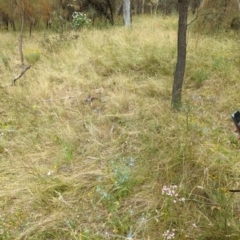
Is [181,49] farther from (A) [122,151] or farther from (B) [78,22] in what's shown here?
(B) [78,22]

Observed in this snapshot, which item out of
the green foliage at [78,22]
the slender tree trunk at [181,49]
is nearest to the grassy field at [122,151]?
the slender tree trunk at [181,49]

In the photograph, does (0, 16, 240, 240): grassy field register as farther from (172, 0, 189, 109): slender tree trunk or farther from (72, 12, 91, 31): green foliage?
(72, 12, 91, 31): green foliage

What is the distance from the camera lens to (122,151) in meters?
2.71

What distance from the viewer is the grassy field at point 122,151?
1836 mm

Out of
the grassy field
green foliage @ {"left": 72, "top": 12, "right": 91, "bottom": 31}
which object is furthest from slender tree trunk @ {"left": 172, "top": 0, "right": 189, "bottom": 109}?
green foliage @ {"left": 72, "top": 12, "right": 91, "bottom": 31}

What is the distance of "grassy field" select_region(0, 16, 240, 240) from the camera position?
1.84 m

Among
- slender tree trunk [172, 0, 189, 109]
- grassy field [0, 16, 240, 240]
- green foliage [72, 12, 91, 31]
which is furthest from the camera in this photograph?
green foliage [72, 12, 91, 31]

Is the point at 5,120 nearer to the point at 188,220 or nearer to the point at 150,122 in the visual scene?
the point at 150,122

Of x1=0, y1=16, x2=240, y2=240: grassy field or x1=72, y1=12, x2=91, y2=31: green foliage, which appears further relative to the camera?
x1=72, y1=12, x2=91, y2=31: green foliage

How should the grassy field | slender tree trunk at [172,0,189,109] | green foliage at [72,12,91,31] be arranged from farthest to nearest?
green foliage at [72,12,91,31] → slender tree trunk at [172,0,189,109] → the grassy field

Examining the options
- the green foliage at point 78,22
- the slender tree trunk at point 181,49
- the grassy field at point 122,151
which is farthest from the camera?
the green foliage at point 78,22

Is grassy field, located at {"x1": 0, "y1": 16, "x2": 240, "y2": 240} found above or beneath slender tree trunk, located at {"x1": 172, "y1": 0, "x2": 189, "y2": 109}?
beneath

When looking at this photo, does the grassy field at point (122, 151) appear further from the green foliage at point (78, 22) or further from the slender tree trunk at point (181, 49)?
the green foliage at point (78, 22)

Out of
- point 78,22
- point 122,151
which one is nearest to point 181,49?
point 122,151
